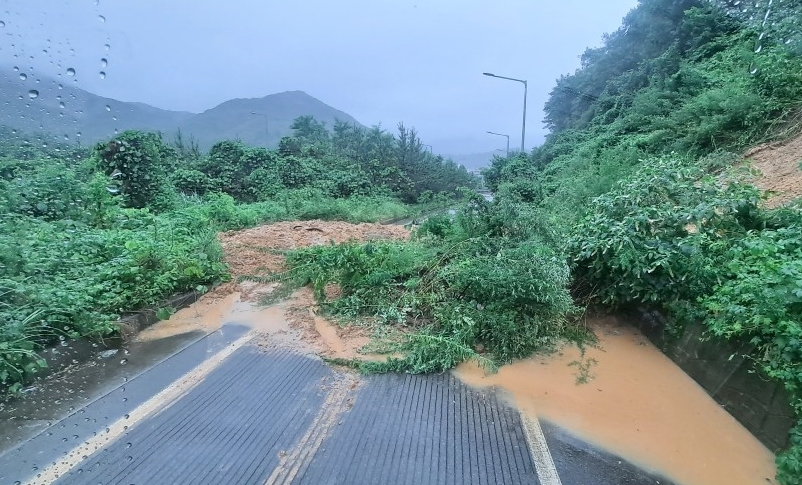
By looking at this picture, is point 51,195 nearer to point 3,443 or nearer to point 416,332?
point 3,443

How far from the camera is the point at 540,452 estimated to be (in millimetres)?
2836

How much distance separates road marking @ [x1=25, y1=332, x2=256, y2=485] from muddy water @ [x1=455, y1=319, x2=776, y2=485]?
2310 mm

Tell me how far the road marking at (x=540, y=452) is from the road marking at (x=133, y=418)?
2694mm

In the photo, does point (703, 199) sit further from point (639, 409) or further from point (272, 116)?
point (272, 116)

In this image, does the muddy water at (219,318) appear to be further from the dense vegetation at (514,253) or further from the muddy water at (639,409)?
the muddy water at (639,409)

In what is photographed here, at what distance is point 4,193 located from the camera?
605cm

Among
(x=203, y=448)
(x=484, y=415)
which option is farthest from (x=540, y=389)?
(x=203, y=448)

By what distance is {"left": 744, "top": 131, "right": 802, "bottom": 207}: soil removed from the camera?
5.38 meters

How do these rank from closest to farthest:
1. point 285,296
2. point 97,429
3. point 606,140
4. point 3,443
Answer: point 3,443 < point 97,429 < point 285,296 < point 606,140

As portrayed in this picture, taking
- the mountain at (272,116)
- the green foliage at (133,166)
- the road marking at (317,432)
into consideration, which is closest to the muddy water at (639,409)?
the road marking at (317,432)

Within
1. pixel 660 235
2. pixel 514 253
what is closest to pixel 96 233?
pixel 514 253

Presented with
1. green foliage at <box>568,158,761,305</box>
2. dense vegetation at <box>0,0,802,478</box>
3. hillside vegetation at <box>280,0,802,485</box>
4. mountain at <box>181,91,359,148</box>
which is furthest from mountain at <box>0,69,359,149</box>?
mountain at <box>181,91,359,148</box>

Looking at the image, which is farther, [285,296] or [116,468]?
[285,296]

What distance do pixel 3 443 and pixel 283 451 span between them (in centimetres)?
180
